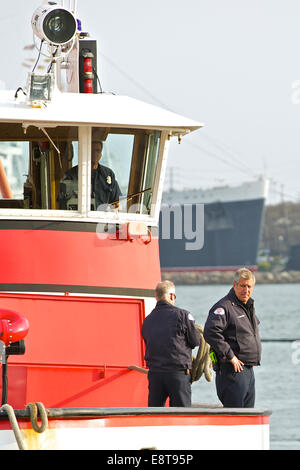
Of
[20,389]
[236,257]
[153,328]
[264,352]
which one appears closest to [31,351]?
[20,389]

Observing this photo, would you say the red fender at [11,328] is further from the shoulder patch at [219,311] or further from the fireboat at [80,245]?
the shoulder patch at [219,311]

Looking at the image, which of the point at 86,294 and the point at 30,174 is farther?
the point at 30,174

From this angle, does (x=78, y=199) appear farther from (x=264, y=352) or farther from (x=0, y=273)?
(x=264, y=352)

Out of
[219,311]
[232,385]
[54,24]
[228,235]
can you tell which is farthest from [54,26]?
[228,235]

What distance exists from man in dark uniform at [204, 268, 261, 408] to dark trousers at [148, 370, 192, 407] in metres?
0.36

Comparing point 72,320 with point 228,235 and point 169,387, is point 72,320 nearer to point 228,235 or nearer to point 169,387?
point 169,387

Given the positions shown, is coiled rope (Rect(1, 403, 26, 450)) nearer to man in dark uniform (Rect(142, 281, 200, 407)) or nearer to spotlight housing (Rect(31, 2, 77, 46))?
man in dark uniform (Rect(142, 281, 200, 407))

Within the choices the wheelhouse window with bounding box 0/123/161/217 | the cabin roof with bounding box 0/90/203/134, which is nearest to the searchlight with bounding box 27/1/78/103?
the cabin roof with bounding box 0/90/203/134

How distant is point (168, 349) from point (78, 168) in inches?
76.9

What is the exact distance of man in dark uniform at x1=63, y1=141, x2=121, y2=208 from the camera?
9680 millimetres

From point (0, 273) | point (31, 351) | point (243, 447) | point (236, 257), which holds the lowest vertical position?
point (236, 257)

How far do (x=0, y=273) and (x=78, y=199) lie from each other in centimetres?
101

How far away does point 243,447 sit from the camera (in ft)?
28.9
